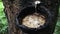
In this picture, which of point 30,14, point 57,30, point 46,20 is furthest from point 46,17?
point 57,30

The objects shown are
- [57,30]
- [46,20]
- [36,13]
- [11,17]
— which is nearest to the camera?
[46,20]

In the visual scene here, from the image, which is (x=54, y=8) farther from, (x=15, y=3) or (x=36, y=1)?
(x=15, y=3)

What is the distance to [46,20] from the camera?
69.1 inches

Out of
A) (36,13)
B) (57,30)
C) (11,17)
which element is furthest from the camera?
(57,30)

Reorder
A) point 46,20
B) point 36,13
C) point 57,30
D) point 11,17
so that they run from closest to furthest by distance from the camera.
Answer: point 46,20, point 36,13, point 11,17, point 57,30

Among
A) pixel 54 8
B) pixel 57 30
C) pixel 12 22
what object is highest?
pixel 54 8

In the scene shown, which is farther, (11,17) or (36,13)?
(11,17)

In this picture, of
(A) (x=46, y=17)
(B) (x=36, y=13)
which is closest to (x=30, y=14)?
(B) (x=36, y=13)

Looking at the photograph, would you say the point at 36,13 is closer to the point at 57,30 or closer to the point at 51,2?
the point at 51,2

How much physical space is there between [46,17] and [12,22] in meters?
0.47

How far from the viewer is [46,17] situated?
1797mm

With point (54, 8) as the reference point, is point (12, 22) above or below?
below

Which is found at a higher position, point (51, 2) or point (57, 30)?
point (51, 2)

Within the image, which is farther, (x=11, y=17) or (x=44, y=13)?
(x=11, y=17)
